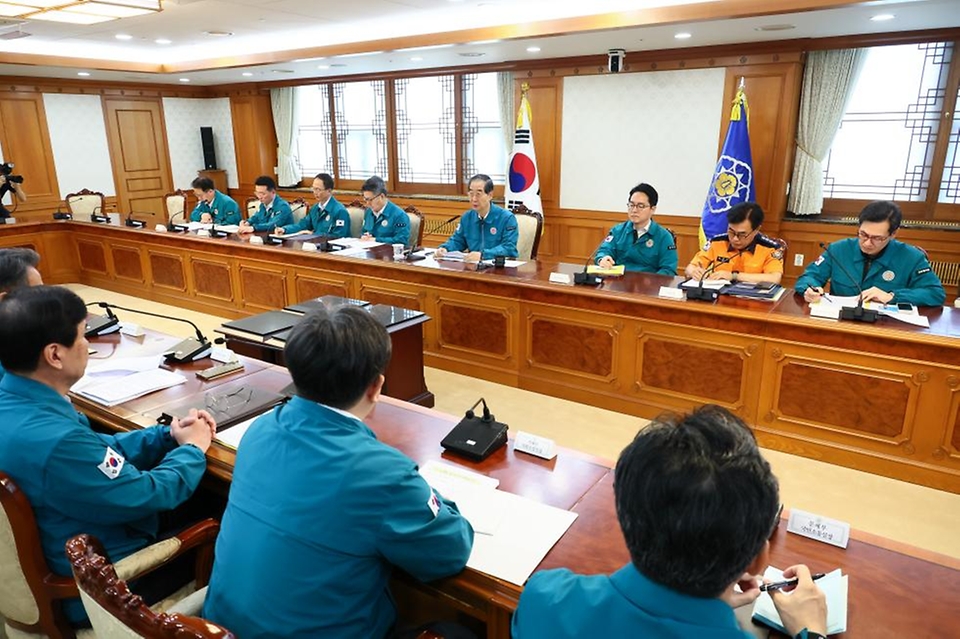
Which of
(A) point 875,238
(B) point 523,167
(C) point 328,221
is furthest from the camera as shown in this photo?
(B) point 523,167

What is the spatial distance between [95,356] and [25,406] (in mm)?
1194

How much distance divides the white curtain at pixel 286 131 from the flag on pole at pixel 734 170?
5.87m

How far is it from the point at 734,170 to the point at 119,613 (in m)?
5.65

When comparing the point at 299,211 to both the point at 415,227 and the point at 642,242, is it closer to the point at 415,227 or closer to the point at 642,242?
the point at 415,227

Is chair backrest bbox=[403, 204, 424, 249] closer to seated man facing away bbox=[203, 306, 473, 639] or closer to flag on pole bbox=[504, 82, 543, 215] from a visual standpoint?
flag on pole bbox=[504, 82, 543, 215]

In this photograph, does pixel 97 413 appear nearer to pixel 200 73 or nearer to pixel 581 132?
pixel 581 132

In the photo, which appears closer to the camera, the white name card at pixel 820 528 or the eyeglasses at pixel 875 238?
the white name card at pixel 820 528

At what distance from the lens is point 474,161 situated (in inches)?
295

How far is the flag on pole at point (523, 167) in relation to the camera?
651 cm

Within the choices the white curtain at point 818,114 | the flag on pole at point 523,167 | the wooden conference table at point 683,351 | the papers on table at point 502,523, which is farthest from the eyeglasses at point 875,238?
the flag on pole at point 523,167

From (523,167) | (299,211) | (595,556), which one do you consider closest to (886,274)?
(595,556)

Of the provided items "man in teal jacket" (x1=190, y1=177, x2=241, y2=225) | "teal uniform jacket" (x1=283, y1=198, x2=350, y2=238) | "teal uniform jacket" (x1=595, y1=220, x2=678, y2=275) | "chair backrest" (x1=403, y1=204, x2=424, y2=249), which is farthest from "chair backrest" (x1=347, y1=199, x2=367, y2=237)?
"teal uniform jacket" (x1=595, y1=220, x2=678, y2=275)

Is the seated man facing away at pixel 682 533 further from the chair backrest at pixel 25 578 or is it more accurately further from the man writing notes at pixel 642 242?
the man writing notes at pixel 642 242

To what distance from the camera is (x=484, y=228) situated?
4.64m
